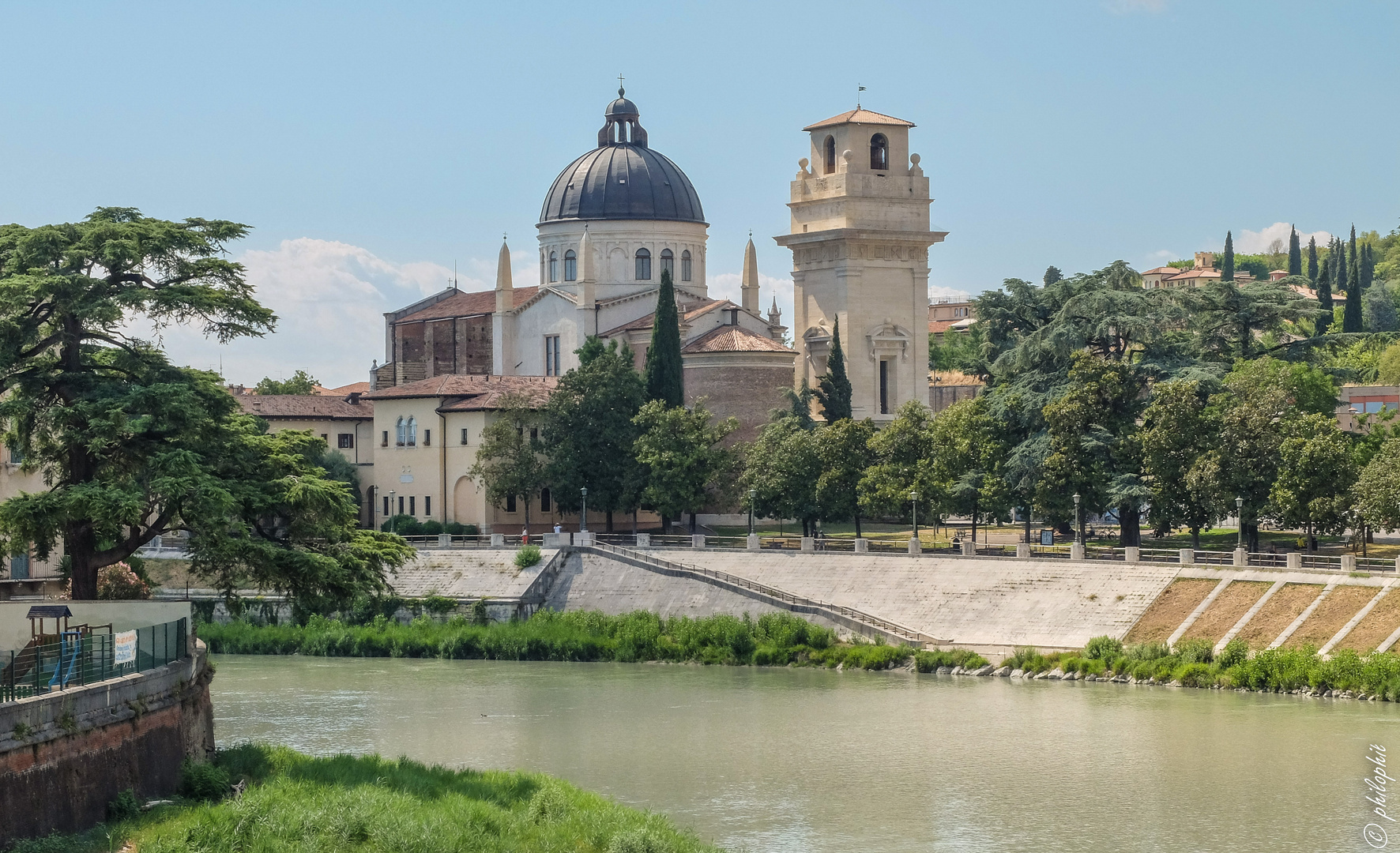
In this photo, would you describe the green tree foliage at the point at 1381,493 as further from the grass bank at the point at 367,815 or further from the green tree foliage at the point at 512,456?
the green tree foliage at the point at 512,456

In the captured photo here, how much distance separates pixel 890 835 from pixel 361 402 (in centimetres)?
5287

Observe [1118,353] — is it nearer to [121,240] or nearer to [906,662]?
[906,662]

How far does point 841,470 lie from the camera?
61.0 meters

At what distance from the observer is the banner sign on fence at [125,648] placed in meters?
27.0

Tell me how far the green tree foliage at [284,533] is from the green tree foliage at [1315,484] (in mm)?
25357

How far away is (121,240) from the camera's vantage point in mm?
31328

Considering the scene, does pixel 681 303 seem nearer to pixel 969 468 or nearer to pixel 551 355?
pixel 551 355

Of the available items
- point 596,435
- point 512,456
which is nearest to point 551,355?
point 512,456

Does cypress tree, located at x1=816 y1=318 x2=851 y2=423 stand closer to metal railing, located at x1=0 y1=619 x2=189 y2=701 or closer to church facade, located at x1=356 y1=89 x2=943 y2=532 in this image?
church facade, located at x1=356 y1=89 x2=943 y2=532

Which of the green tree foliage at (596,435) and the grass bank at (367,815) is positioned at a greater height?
the green tree foliage at (596,435)

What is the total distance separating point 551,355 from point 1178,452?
113ft

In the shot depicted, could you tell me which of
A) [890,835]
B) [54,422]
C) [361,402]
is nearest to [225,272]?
[54,422]

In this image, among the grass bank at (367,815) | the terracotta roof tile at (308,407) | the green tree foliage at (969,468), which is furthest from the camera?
the terracotta roof tile at (308,407)

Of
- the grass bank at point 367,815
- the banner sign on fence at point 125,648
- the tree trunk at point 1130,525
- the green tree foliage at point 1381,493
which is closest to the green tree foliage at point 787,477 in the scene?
the tree trunk at point 1130,525
